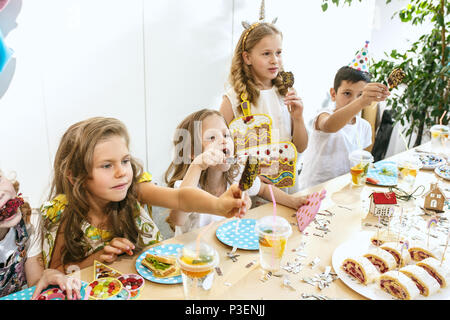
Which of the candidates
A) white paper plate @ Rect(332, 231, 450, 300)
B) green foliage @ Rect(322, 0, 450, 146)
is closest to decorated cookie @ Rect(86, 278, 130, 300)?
white paper plate @ Rect(332, 231, 450, 300)

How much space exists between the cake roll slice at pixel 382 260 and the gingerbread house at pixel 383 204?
0.34 meters

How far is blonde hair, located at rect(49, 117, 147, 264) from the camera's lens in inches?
47.9

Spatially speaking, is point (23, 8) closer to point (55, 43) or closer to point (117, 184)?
point (55, 43)

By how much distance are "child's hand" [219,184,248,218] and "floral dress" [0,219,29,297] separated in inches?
25.3

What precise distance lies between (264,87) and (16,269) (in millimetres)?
1461

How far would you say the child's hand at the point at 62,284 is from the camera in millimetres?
917

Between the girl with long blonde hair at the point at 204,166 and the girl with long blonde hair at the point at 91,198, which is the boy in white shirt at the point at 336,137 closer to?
the girl with long blonde hair at the point at 204,166

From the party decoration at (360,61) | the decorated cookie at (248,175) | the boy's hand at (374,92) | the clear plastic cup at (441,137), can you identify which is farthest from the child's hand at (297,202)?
the clear plastic cup at (441,137)

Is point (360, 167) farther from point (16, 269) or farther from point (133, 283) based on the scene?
point (16, 269)

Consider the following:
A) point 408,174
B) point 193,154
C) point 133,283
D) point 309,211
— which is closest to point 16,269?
point 133,283

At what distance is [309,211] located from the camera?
128 centimetres

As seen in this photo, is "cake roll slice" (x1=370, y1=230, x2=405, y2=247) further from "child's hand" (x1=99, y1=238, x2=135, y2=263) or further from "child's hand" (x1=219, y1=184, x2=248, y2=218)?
"child's hand" (x1=99, y1=238, x2=135, y2=263)

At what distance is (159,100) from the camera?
7.84 feet

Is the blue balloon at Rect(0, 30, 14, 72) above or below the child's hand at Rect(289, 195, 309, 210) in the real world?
above
